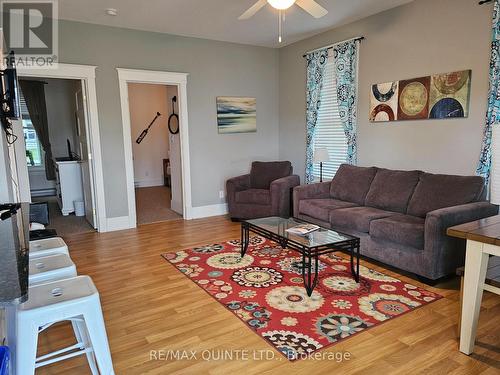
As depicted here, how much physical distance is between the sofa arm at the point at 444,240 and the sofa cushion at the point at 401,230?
0.30ft

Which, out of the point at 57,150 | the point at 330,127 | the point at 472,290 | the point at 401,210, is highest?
the point at 330,127

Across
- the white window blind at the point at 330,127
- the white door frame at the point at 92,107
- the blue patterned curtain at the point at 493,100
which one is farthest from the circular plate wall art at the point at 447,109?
the white door frame at the point at 92,107

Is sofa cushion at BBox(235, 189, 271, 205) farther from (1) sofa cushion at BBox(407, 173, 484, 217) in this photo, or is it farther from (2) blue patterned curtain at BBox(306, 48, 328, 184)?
(1) sofa cushion at BBox(407, 173, 484, 217)

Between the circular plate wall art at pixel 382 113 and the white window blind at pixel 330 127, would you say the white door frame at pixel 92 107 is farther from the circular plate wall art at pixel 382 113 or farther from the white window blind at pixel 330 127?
the circular plate wall art at pixel 382 113

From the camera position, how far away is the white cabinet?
19.2ft

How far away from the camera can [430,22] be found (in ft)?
12.3

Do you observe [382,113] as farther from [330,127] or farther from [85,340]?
[85,340]

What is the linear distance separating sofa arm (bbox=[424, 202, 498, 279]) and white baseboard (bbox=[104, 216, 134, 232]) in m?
3.97

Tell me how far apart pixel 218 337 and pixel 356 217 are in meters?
2.00

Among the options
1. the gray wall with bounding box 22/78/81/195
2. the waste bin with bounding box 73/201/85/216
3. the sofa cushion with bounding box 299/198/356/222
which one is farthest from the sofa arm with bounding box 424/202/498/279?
the gray wall with bounding box 22/78/81/195

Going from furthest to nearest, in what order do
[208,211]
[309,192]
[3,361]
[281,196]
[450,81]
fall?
1. [208,211]
2. [281,196]
3. [309,192]
4. [450,81]
5. [3,361]

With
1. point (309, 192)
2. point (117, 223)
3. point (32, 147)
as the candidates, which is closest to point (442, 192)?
point (309, 192)

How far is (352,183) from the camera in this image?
172 inches

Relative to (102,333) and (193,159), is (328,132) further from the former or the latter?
(102,333)
